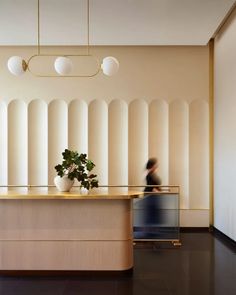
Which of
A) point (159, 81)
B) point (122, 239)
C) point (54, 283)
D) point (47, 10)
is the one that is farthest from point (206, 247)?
point (47, 10)

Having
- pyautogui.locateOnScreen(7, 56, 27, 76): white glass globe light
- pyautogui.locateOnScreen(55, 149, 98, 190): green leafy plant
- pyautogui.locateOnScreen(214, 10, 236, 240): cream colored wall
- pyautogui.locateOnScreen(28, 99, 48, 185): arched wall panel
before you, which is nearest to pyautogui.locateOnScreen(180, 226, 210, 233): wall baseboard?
pyautogui.locateOnScreen(214, 10, 236, 240): cream colored wall

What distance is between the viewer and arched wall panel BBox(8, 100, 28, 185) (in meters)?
7.67

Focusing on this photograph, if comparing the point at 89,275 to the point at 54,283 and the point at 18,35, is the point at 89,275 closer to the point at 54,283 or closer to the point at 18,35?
the point at 54,283

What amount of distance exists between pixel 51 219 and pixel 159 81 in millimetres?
4271

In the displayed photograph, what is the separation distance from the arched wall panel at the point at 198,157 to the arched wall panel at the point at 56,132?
2.85 meters

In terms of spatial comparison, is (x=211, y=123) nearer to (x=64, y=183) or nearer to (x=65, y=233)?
(x=64, y=183)

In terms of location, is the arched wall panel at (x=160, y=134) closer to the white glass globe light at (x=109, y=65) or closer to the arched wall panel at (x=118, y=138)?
the arched wall panel at (x=118, y=138)

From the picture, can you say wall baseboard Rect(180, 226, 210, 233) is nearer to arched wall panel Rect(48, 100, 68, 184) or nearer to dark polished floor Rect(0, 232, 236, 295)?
dark polished floor Rect(0, 232, 236, 295)

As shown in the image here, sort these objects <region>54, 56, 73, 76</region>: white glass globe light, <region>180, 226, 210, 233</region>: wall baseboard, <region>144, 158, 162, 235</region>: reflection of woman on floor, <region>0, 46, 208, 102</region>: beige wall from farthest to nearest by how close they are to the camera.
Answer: <region>0, 46, 208, 102</region>: beige wall → <region>180, 226, 210, 233</region>: wall baseboard → <region>144, 158, 162, 235</region>: reflection of woman on floor → <region>54, 56, 73, 76</region>: white glass globe light

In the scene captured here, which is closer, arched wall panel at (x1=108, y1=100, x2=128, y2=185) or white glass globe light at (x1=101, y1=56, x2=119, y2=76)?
white glass globe light at (x1=101, y1=56, x2=119, y2=76)

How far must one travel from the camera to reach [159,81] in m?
7.61

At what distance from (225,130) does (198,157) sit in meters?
1.21

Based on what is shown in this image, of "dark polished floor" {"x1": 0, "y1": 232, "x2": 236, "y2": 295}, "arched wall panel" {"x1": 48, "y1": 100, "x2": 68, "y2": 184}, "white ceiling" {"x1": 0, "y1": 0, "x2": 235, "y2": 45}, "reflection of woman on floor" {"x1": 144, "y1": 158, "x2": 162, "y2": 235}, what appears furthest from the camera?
"arched wall panel" {"x1": 48, "y1": 100, "x2": 68, "y2": 184}

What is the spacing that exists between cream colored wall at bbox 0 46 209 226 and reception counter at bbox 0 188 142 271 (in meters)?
3.05
